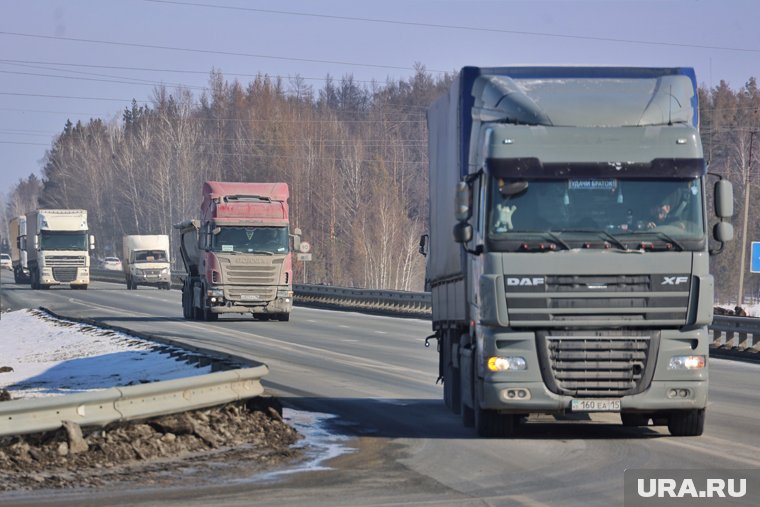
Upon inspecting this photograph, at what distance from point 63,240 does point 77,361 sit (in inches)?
1857

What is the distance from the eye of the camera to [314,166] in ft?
344

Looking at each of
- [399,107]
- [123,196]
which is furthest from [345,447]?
[399,107]

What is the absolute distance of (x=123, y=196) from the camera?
125m

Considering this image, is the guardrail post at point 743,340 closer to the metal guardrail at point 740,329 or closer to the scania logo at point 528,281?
the metal guardrail at point 740,329

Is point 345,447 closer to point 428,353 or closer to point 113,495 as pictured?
point 113,495

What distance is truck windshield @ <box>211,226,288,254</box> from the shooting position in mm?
36938

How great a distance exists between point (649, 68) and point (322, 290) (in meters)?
39.9

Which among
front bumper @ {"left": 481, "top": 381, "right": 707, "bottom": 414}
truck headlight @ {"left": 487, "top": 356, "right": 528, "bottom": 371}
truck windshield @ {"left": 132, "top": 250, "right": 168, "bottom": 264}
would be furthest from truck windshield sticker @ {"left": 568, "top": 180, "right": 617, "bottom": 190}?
truck windshield @ {"left": 132, "top": 250, "right": 168, "bottom": 264}

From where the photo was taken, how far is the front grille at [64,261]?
6825cm

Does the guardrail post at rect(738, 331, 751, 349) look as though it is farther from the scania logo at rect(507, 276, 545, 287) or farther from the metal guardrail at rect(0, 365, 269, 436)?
the metal guardrail at rect(0, 365, 269, 436)

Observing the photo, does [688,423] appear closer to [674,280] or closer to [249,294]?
[674,280]

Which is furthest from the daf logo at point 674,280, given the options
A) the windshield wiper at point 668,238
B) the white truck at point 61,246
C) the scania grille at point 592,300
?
the white truck at point 61,246

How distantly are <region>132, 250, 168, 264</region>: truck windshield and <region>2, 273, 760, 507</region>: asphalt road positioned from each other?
50.0m

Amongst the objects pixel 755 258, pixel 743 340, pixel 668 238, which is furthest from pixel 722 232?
pixel 755 258
